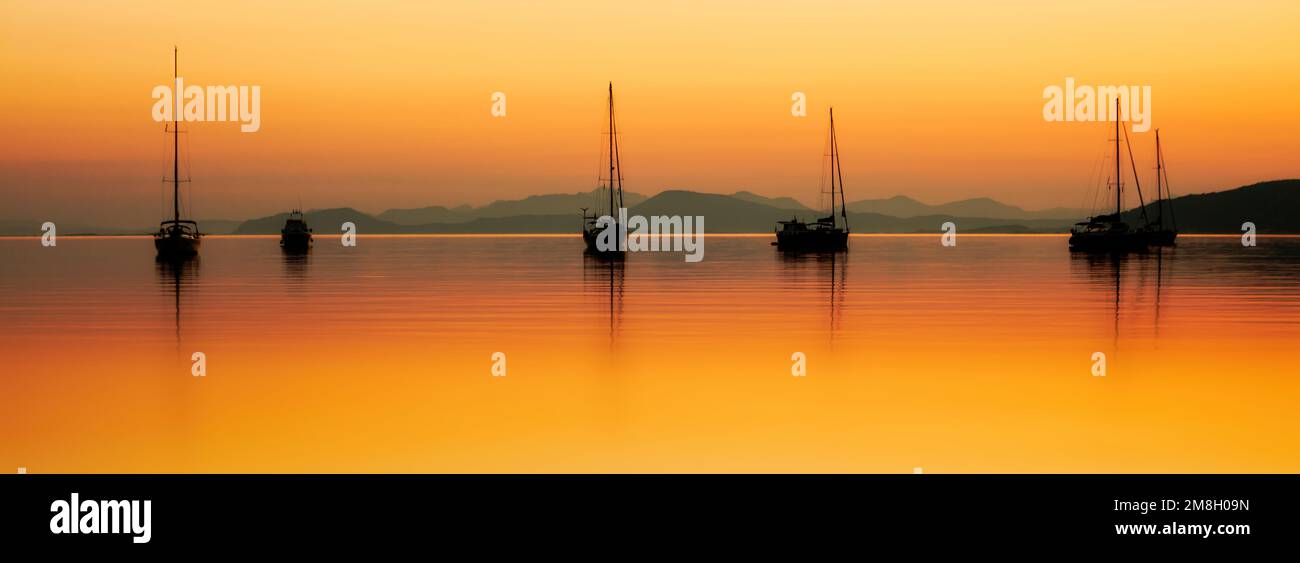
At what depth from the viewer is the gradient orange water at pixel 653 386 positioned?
14.3 m

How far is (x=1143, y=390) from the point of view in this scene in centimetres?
1969

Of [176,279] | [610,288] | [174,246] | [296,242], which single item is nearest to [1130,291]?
[610,288]

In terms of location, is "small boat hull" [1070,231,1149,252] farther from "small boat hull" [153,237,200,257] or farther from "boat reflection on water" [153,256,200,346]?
"small boat hull" [153,237,200,257]

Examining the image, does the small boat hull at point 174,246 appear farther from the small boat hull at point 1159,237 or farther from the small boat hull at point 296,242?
the small boat hull at point 1159,237

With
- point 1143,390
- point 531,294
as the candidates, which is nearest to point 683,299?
point 531,294

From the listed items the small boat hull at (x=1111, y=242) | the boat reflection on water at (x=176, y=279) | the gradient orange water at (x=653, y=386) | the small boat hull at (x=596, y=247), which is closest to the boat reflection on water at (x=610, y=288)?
the gradient orange water at (x=653, y=386)
